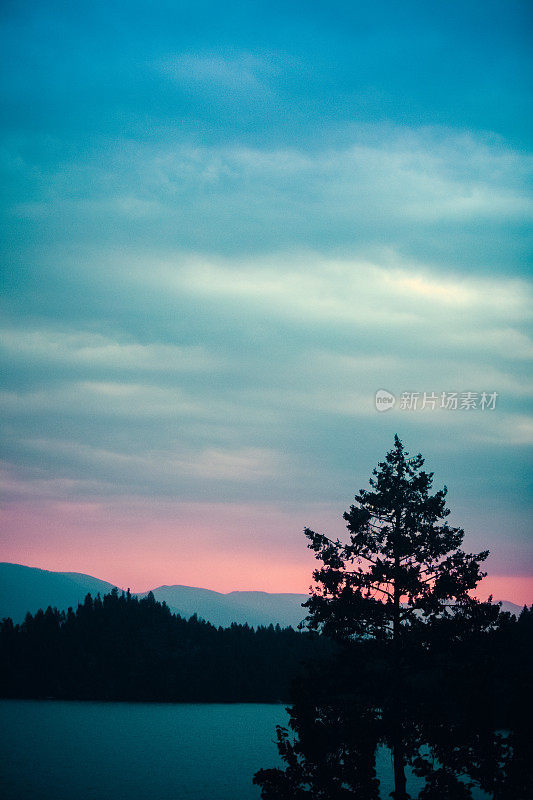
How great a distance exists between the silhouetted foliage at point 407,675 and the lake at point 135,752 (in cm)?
4048

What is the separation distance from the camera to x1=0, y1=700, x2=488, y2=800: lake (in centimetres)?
6769

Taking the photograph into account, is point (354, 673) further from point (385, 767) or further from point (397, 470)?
point (385, 767)

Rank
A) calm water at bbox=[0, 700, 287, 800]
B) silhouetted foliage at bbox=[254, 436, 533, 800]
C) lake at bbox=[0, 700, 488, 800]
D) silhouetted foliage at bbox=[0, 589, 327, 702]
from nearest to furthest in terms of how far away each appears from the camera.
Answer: silhouetted foliage at bbox=[254, 436, 533, 800] → lake at bbox=[0, 700, 488, 800] → calm water at bbox=[0, 700, 287, 800] → silhouetted foliage at bbox=[0, 589, 327, 702]

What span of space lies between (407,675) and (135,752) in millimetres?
86746

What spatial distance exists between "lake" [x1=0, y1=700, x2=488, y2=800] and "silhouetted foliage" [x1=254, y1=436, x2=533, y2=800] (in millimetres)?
40485

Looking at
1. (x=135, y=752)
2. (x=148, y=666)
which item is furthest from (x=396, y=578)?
(x=148, y=666)

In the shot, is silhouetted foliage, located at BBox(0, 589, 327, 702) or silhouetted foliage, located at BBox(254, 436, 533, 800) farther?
silhouetted foliage, located at BBox(0, 589, 327, 702)

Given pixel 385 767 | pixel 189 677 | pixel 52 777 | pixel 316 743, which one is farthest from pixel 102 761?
pixel 189 677

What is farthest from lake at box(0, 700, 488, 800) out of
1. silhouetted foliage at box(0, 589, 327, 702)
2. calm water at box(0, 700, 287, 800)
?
silhouetted foliage at box(0, 589, 327, 702)

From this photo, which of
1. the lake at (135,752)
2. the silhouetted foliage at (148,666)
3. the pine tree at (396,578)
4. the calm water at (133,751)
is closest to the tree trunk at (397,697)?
the pine tree at (396,578)

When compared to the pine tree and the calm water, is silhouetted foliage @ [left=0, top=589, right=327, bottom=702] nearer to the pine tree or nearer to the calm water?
the calm water

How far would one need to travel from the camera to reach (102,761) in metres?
88.3

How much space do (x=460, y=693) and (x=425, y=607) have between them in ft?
10.8

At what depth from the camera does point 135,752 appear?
9844 cm
